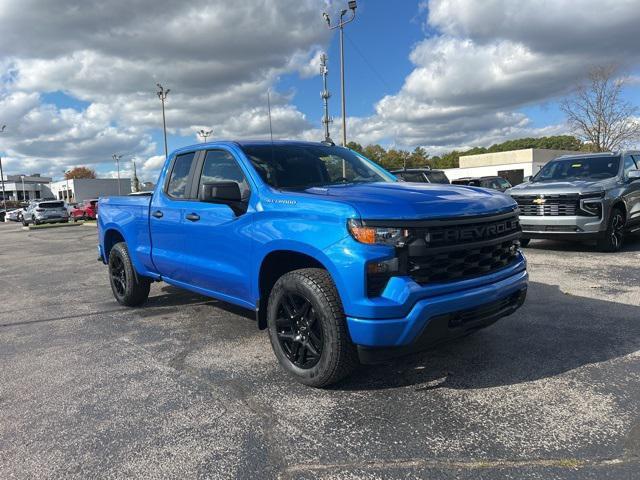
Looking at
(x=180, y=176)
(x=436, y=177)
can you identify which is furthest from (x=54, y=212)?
(x=180, y=176)

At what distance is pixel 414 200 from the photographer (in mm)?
3318

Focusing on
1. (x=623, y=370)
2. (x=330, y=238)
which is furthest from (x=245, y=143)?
(x=623, y=370)

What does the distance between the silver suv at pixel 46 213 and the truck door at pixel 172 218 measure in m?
33.8

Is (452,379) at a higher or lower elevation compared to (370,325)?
lower

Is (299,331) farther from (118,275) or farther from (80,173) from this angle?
(80,173)

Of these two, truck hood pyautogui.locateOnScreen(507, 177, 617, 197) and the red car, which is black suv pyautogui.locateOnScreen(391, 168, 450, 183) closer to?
truck hood pyautogui.locateOnScreen(507, 177, 617, 197)

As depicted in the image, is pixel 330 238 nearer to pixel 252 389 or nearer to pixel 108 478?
pixel 252 389

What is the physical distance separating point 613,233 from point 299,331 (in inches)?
294

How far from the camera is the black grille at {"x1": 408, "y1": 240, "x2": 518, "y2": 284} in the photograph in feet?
10.4

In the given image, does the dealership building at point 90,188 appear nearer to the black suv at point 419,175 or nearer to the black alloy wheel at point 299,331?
the black suv at point 419,175

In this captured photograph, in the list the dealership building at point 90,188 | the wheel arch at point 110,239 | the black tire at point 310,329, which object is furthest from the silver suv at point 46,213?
the dealership building at point 90,188

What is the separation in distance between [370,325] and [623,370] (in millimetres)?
2100

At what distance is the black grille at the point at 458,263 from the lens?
317 cm

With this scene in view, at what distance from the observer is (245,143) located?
4.59m
